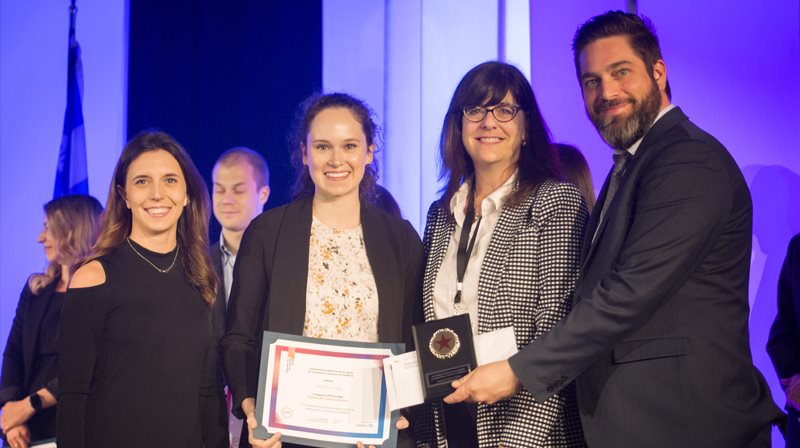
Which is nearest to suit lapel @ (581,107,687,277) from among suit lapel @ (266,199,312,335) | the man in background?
suit lapel @ (266,199,312,335)

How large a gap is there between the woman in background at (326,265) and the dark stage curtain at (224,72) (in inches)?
92.2

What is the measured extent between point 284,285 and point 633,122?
118cm

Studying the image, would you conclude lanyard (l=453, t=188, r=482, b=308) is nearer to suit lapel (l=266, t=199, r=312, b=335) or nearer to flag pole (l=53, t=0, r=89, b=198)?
suit lapel (l=266, t=199, r=312, b=335)

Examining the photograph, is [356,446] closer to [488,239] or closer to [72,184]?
[488,239]

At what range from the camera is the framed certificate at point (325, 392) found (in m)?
2.23

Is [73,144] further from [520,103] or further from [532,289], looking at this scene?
[532,289]

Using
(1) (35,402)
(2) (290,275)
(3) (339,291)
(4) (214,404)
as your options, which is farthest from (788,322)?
(1) (35,402)

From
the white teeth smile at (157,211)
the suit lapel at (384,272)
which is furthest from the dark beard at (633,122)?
the white teeth smile at (157,211)

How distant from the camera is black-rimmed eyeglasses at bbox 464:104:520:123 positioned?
2.40 meters

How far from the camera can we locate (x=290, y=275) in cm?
240

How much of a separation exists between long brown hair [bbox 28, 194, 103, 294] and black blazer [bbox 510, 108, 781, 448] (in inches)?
110

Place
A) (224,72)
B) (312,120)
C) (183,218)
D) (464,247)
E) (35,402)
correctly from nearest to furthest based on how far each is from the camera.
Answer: (464,247) < (312,120) < (183,218) < (35,402) < (224,72)

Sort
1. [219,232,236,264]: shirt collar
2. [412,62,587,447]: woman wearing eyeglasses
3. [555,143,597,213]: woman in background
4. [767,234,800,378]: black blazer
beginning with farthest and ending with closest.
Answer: [219,232,236,264]: shirt collar < [555,143,597,213]: woman in background < [767,234,800,378]: black blazer < [412,62,587,447]: woman wearing eyeglasses

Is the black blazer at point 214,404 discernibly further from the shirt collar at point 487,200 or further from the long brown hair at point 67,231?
the long brown hair at point 67,231
